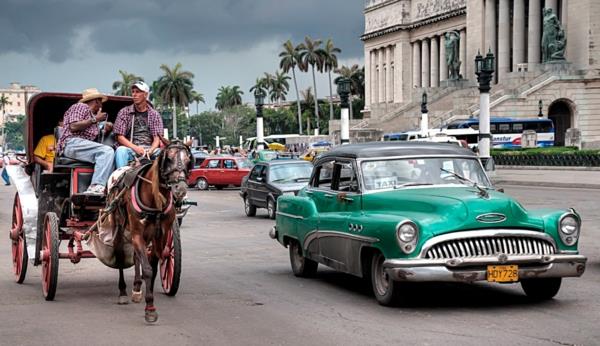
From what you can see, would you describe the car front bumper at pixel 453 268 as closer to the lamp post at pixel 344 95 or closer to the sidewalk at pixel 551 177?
the sidewalk at pixel 551 177

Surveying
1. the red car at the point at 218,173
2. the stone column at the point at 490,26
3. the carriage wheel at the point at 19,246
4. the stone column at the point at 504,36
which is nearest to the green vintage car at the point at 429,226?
the carriage wheel at the point at 19,246

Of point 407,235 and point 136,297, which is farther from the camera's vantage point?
point 136,297

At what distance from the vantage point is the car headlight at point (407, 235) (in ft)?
30.5

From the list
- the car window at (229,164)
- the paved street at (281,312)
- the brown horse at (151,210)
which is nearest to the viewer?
the paved street at (281,312)

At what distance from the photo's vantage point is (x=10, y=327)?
8.97 meters

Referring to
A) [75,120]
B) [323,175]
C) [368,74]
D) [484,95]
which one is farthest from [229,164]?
[368,74]

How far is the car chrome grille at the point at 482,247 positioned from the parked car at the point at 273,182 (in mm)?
14067

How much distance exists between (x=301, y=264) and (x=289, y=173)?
40.5ft

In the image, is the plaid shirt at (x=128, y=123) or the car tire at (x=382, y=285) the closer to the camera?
the car tire at (x=382, y=285)

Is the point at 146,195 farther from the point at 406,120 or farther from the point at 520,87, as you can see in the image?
the point at 406,120

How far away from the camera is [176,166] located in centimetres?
889

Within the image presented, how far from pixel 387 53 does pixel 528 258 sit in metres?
101

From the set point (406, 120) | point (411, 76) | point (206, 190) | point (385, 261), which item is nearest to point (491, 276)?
point (385, 261)

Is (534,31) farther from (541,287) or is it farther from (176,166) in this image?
(176,166)
